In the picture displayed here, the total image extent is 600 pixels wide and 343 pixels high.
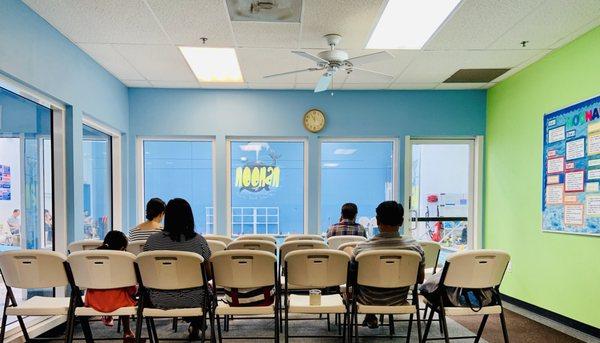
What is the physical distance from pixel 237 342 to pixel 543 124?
404cm

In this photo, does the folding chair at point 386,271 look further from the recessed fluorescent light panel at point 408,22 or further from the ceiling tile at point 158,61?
the ceiling tile at point 158,61

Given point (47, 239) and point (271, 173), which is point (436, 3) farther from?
point (47, 239)

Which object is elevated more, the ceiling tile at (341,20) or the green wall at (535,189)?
the ceiling tile at (341,20)

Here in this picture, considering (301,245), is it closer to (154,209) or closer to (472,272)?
(472,272)

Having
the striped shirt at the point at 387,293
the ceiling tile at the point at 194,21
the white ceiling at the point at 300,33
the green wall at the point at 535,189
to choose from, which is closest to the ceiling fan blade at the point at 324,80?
the white ceiling at the point at 300,33

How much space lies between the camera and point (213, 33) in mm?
3789

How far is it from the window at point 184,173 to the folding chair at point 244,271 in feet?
11.1

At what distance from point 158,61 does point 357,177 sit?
334cm

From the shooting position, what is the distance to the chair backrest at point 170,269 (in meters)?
2.41

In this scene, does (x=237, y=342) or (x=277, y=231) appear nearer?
(x=237, y=342)

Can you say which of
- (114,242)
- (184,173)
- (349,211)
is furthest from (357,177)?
(114,242)

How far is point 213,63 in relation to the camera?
186 inches

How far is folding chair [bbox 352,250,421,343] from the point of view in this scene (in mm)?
2568

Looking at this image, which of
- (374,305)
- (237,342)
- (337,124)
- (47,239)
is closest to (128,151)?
A: (47,239)
